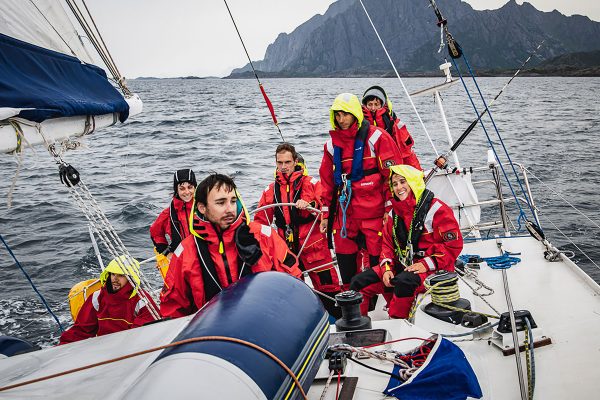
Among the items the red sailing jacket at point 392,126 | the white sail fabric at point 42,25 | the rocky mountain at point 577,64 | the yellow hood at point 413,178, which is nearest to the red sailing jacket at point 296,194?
the red sailing jacket at point 392,126

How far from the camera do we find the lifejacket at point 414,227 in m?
3.43

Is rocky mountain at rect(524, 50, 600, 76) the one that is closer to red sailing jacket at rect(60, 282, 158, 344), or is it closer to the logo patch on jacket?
the logo patch on jacket

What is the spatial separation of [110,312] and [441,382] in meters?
2.63

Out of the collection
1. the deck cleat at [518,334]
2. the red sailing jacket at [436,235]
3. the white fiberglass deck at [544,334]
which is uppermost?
the red sailing jacket at [436,235]

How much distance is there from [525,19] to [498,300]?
122261 mm

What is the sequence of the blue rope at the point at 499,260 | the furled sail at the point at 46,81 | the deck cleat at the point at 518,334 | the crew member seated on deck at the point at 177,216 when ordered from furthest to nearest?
the crew member seated on deck at the point at 177,216
the blue rope at the point at 499,260
the deck cleat at the point at 518,334
the furled sail at the point at 46,81

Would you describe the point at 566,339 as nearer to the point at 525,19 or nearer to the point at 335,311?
the point at 335,311

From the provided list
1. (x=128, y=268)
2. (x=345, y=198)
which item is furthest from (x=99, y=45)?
(x=345, y=198)

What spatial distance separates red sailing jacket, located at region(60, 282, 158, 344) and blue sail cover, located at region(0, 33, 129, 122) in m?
1.46

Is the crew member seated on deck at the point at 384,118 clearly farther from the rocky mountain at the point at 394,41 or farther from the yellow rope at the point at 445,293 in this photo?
the rocky mountain at the point at 394,41

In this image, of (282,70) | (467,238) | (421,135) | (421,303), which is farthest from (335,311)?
(282,70)

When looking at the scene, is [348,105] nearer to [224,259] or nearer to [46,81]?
[224,259]

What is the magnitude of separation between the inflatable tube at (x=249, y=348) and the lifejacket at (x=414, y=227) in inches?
60.9

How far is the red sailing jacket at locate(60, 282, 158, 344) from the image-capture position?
3.79 metres
